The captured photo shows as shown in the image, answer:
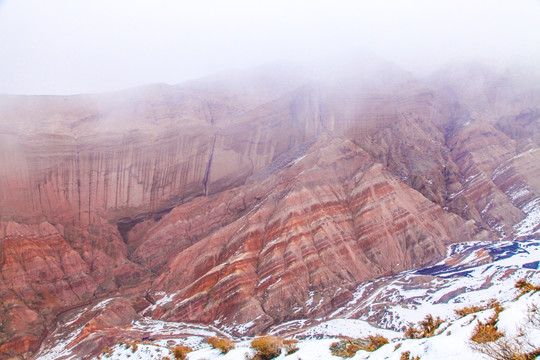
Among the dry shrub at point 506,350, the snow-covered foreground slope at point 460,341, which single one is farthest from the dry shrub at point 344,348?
the dry shrub at point 506,350

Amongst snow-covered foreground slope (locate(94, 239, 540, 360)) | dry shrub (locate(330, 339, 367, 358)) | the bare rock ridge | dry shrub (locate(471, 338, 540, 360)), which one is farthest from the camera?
the bare rock ridge

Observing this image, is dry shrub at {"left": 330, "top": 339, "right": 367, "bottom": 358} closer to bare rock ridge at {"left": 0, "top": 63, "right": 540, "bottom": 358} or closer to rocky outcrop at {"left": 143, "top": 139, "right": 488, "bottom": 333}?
rocky outcrop at {"left": 143, "top": 139, "right": 488, "bottom": 333}

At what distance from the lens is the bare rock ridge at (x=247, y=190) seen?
70.8m

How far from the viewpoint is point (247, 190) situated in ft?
316

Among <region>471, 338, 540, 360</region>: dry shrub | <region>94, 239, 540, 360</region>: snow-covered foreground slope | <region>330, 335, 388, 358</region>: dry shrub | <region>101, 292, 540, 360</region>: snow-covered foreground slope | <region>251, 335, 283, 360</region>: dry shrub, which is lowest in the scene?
<region>94, 239, 540, 360</region>: snow-covered foreground slope

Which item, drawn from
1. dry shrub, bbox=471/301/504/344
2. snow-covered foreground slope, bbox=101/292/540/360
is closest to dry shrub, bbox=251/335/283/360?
snow-covered foreground slope, bbox=101/292/540/360

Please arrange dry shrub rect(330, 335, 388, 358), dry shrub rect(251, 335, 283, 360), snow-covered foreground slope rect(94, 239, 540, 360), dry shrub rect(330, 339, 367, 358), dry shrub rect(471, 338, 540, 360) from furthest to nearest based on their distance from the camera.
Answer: snow-covered foreground slope rect(94, 239, 540, 360) < dry shrub rect(251, 335, 283, 360) < dry shrub rect(330, 335, 388, 358) < dry shrub rect(330, 339, 367, 358) < dry shrub rect(471, 338, 540, 360)

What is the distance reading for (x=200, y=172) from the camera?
354ft

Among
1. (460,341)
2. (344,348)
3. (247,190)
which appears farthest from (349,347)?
A: (247,190)

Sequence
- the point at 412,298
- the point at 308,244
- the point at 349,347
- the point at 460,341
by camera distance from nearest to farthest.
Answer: the point at 460,341 < the point at 349,347 < the point at 412,298 < the point at 308,244

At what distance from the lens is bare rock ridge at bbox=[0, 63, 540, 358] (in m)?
70.8

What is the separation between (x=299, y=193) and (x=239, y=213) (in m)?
17.7

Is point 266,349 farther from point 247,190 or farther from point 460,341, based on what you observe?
point 247,190

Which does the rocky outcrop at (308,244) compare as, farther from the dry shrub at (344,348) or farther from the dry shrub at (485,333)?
the dry shrub at (485,333)
